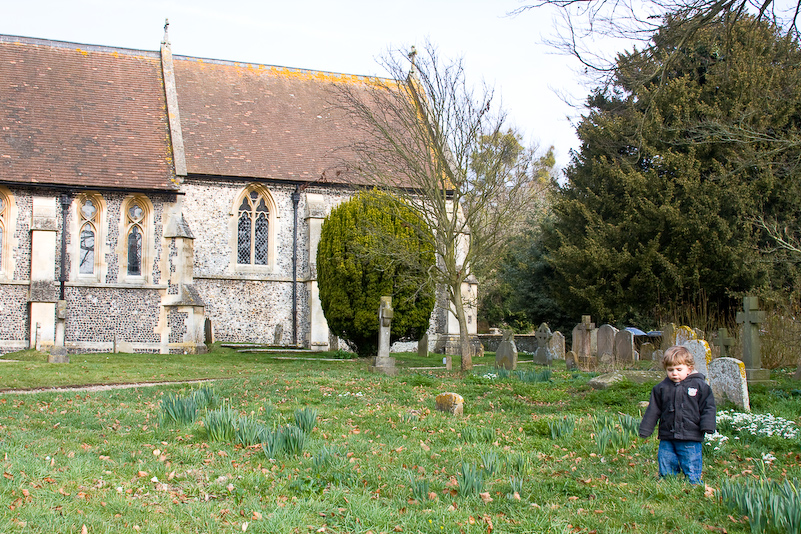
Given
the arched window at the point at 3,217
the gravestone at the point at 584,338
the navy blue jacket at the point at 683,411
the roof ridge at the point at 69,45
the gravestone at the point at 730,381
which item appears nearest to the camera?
the navy blue jacket at the point at 683,411

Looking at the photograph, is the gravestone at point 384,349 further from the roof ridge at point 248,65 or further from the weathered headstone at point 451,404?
the roof ridge at point 248,65

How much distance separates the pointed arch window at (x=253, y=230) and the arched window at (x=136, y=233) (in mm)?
2885

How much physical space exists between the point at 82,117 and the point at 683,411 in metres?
20.9

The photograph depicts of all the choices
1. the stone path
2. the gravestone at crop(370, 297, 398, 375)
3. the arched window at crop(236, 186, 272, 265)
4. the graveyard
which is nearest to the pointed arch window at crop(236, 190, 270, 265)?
the arched window at crop(236, 186, 272, 265)

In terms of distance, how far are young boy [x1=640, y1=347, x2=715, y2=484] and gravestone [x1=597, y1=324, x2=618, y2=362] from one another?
10609 mm

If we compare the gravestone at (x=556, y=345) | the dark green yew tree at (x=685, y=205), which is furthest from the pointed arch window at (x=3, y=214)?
the dark green yew tree at (x=685, y=205)

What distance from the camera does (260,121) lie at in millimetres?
23609

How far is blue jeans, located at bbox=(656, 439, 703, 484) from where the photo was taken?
4.74m

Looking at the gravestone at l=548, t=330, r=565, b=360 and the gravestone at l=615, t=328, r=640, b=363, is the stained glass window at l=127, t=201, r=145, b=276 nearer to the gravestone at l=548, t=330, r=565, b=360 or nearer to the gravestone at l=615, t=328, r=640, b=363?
the gravestone at l=548, t=330, r=565, b=360

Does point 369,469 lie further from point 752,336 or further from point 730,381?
point 752,336

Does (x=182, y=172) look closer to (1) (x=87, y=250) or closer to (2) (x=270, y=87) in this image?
(1) (x=87, y=250)

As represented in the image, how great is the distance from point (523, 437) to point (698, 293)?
14386mm

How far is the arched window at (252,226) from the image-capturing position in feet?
73.1

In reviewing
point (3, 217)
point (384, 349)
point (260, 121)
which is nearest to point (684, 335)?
point (384, 349)
